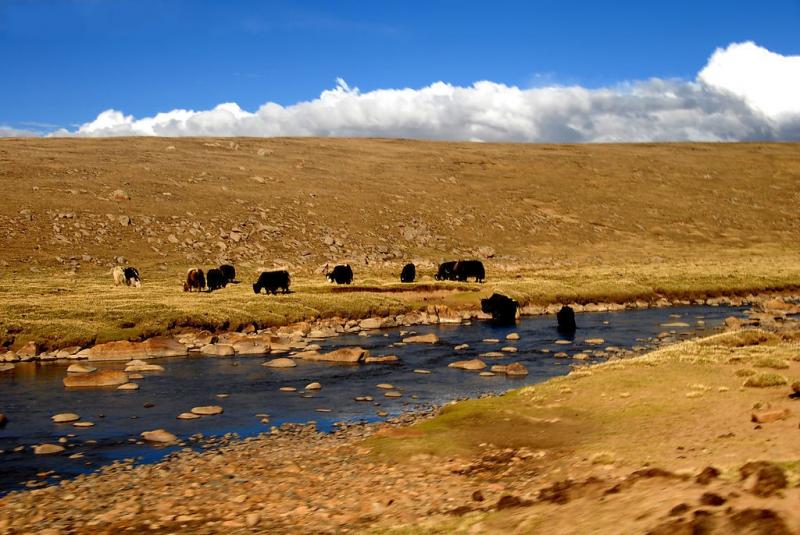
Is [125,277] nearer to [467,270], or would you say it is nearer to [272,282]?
[272,282]

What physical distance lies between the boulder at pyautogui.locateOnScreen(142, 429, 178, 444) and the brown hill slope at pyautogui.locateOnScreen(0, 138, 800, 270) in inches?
1502

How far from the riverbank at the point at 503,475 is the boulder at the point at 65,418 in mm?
5092

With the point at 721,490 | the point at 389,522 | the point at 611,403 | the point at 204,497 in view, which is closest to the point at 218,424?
the point at 204,497

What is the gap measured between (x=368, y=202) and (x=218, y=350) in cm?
5363

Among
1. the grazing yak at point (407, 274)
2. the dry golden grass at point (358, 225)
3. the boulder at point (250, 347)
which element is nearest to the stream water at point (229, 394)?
the boulder at point (250, 347)

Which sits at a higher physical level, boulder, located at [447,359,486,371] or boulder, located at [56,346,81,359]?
boulder, located at [56,346,81,359]

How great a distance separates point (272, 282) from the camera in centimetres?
4519

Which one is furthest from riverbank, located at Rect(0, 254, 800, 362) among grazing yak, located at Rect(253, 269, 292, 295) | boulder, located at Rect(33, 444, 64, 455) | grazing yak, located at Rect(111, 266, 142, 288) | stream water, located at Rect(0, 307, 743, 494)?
boulder, located at Rect(33, 444, 64, 455)

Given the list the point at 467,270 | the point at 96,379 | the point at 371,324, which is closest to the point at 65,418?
the point at 96,379

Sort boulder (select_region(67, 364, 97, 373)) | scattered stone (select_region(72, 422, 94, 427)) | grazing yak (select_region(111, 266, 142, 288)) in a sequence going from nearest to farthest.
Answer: scattered stone (select_region(72, 422, 94, 427)) < boulder (select_region(67, 364, 97, 373)) < grazing yak (select_region(111, 266, 142, 288))

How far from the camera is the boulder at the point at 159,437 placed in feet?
61.3

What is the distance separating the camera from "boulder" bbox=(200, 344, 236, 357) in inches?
1244

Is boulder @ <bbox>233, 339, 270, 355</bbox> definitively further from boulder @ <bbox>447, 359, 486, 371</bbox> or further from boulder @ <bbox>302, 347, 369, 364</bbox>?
boulder @ <bbox>447, 359, 486, 371</bbox>

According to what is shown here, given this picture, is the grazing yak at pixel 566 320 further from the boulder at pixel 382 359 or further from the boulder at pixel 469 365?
the boulder at pixel 382 359
